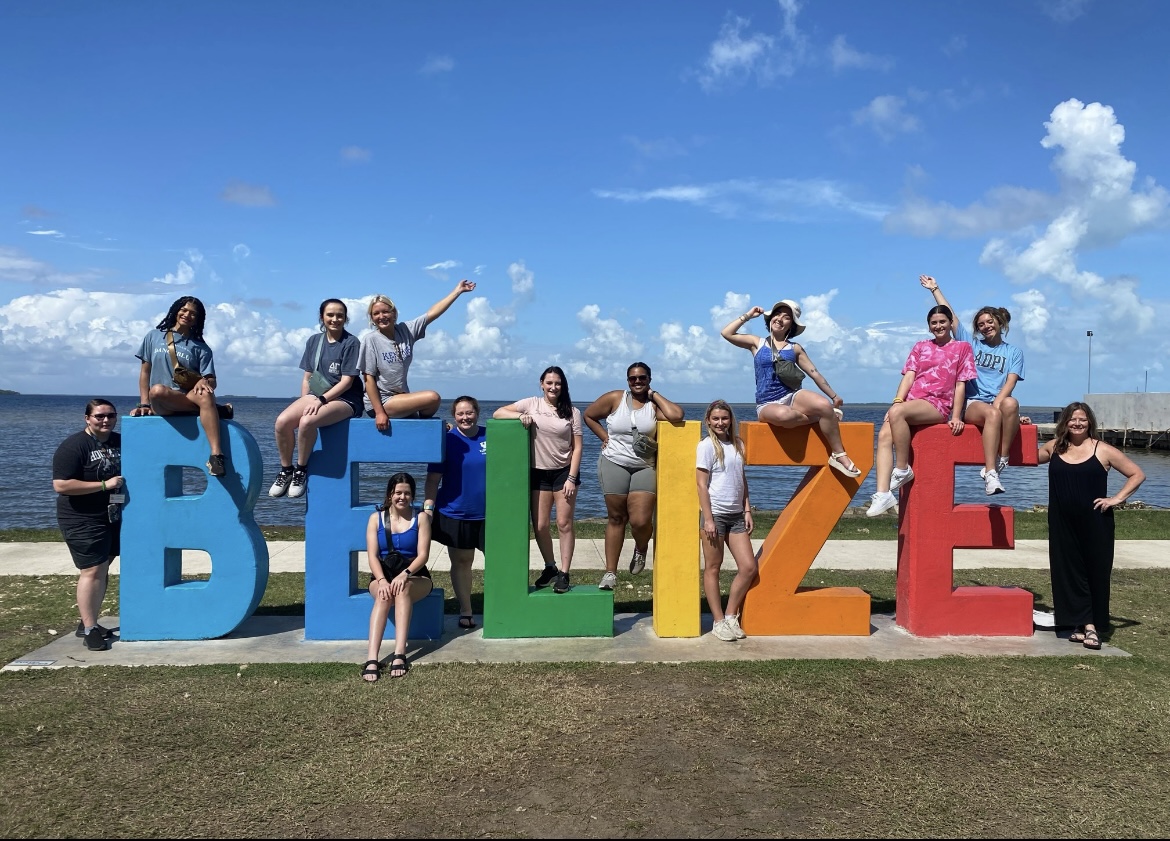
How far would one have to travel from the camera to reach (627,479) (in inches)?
290

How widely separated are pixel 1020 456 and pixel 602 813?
5251 mm

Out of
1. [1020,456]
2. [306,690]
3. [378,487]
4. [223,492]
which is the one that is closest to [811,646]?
[1020,456]

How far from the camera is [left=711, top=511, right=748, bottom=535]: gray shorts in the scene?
6824 millimetres

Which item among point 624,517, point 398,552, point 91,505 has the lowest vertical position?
point 398,552

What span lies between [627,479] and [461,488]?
4.75ft

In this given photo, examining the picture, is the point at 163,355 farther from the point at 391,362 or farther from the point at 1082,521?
the point at 1082,521

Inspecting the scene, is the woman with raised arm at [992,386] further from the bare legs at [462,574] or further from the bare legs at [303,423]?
the bare legs at [303,423]

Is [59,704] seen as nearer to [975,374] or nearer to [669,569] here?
[669,569]

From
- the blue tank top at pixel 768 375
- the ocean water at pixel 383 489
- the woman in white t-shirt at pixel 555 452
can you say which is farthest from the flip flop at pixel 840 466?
the ocean water at pixel 383 489

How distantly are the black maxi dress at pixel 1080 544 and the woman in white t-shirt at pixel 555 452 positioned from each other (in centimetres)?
403

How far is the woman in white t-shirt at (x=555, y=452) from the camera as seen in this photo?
7.00 meters

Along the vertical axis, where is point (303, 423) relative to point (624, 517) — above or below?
above

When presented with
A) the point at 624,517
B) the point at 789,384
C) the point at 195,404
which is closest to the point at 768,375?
the point at 789,384

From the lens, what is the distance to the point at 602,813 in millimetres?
4008
